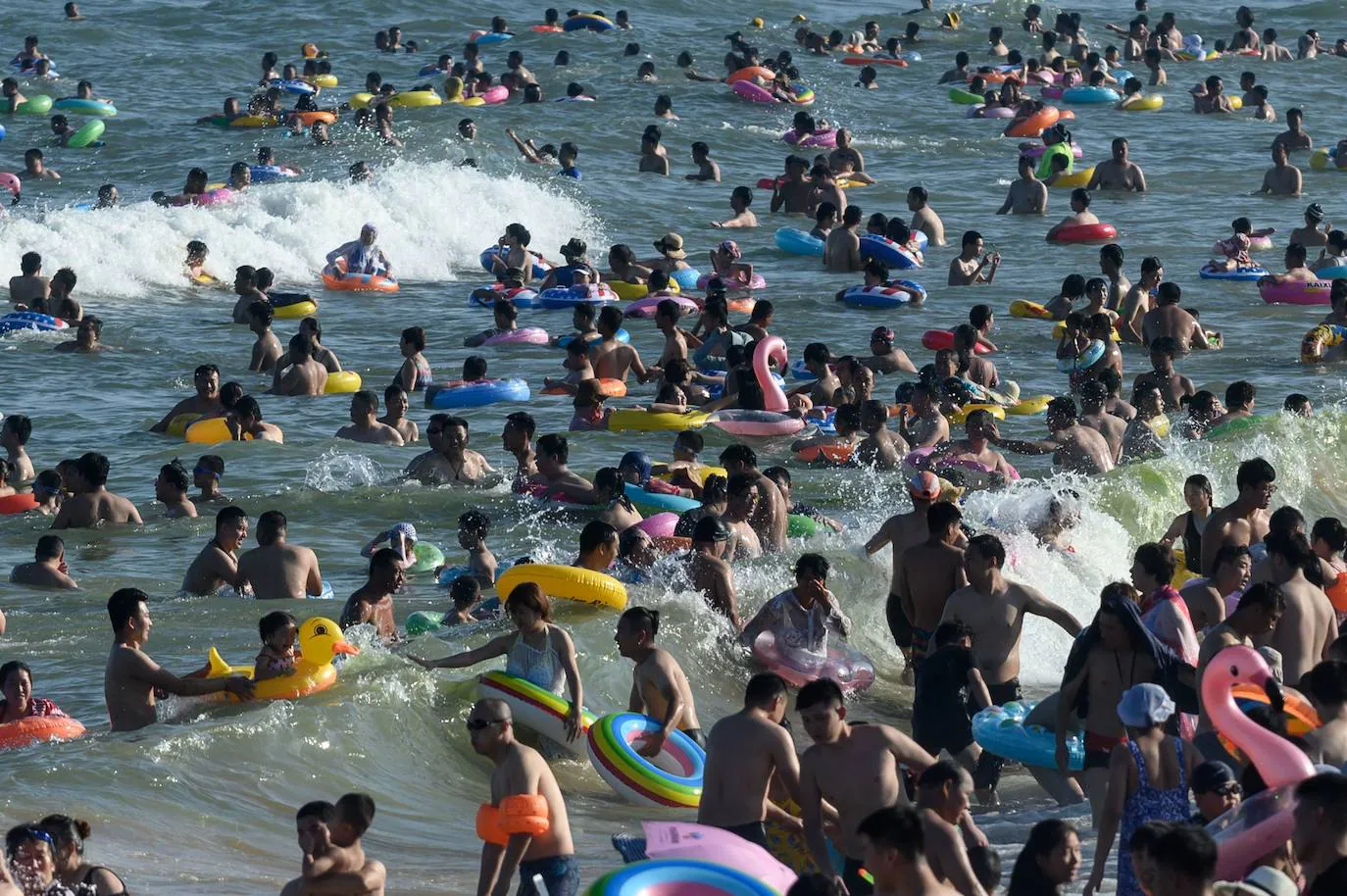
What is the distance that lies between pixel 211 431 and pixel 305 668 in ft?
20.5

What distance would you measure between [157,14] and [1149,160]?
20.0 metres

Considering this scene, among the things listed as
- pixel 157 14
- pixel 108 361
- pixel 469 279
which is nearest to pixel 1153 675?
pixel 108 361

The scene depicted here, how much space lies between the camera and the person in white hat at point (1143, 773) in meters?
6.56

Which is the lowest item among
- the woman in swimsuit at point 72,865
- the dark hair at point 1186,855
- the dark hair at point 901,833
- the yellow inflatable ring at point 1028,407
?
the yellow inflatable ring at point 1028,407

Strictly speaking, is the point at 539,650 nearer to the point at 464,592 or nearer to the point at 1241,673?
the point at 464,592

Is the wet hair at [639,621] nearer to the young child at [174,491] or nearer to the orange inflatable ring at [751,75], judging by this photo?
the young child at [174,491]

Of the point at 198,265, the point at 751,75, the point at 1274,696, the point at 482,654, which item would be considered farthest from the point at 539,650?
the point at 751,75

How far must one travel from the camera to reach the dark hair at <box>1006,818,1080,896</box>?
5.84 m

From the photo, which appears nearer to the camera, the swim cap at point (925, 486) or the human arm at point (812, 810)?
the human arm at point (812, 810)

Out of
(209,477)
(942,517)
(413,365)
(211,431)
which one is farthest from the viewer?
(413,365)

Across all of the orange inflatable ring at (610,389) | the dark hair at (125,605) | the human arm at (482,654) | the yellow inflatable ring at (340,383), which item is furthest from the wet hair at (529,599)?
the yellow inflatable ring at (340,383)

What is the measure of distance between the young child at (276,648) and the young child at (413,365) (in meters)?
7.72

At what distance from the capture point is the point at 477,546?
11219 mm

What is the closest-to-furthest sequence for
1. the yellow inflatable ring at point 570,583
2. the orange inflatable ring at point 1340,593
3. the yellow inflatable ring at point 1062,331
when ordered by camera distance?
the yellow inflatable ring at point 570,583
the orange inflatable ring at point 1340,593
the yellow inflatable ring at point 1062,331
